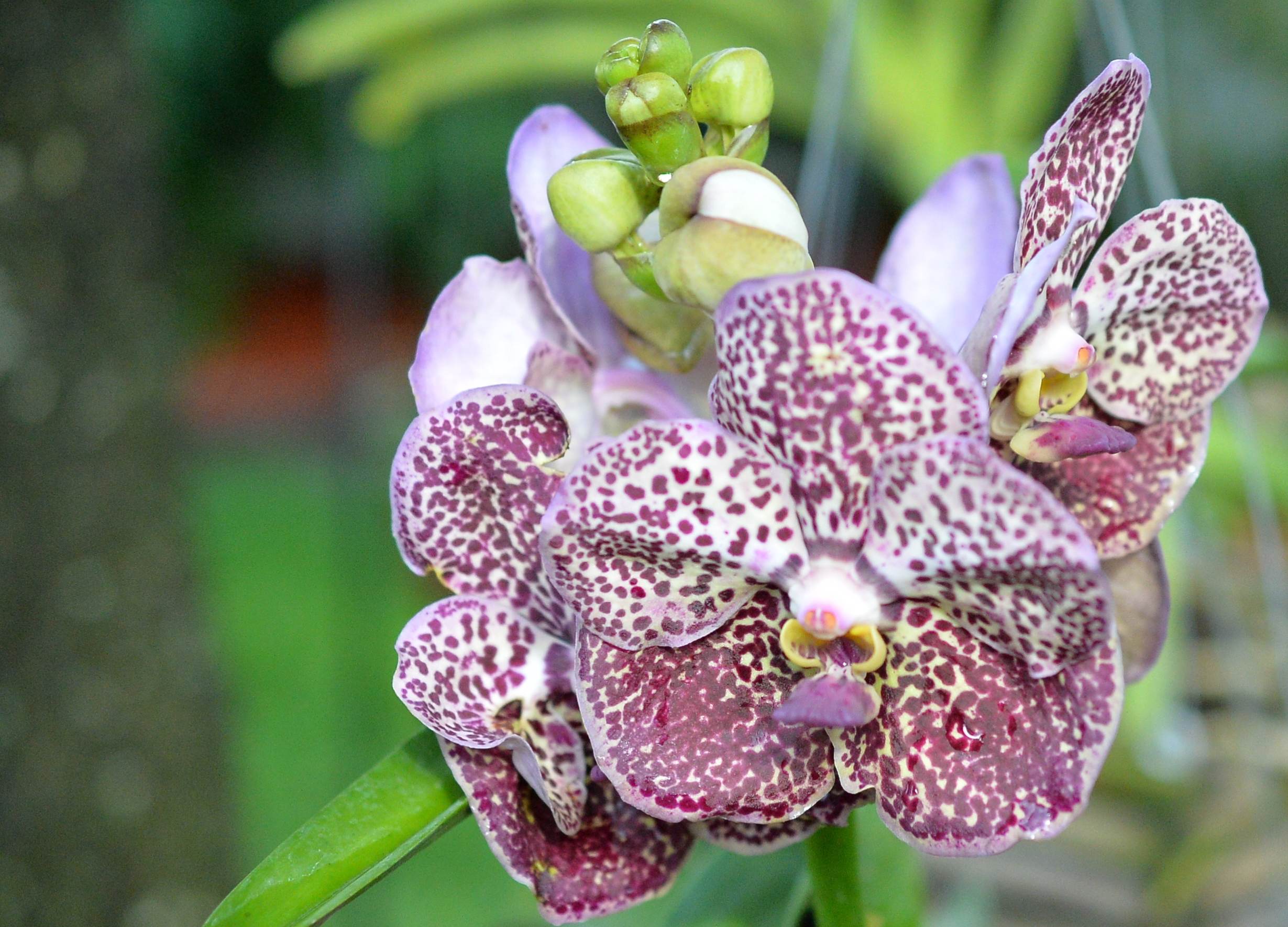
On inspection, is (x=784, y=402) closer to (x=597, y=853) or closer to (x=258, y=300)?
(x=597, y=853)

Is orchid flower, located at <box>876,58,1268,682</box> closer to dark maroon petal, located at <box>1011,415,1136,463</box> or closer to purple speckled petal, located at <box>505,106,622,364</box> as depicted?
dark maroon petal, located at <box>1011,415,1136,463</box>

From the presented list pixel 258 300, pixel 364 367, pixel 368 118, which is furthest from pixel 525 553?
pixel 258 300

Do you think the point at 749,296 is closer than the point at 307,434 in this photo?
Yes

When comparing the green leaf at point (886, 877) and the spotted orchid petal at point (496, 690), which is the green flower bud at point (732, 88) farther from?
the green leaf at point (886, 877)

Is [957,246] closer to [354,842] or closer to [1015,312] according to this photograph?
[1015,312]

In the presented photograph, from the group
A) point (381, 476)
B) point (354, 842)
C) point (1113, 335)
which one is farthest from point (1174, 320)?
point (381, 476)

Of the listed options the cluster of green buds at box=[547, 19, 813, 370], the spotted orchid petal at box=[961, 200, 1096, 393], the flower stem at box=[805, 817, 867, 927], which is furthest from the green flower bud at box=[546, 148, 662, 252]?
the flower stem at box=[805, 817, 867, 927]
